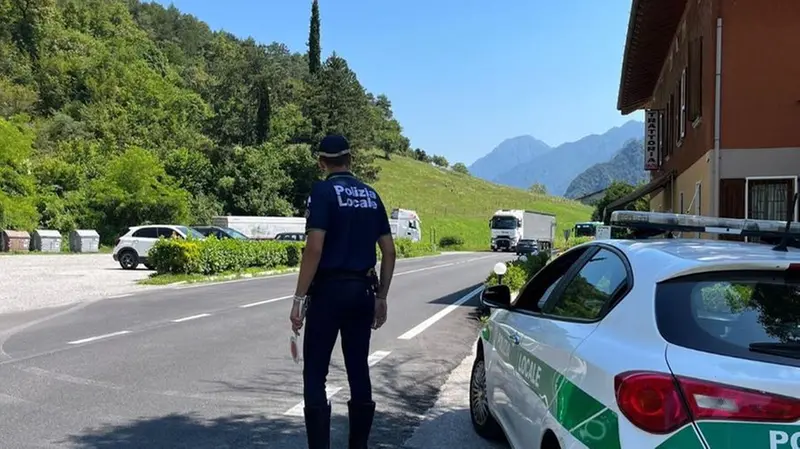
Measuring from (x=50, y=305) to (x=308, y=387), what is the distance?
38.6 feet

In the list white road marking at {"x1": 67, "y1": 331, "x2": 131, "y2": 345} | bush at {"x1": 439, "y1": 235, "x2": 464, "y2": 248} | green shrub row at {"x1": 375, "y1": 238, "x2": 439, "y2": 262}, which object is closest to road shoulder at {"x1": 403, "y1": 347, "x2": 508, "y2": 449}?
white road marking at {"x1": 67, "y1": 331, "x2": 131, "y2": 345}

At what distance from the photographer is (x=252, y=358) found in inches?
313

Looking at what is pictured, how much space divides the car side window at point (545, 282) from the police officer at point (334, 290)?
3.25 feet

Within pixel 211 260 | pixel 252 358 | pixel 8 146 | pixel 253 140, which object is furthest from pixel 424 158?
pixel 252 358

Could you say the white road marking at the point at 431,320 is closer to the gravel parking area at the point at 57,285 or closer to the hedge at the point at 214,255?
the gravel parking area at the point at 57,285

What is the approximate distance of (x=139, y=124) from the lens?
69.5 meters

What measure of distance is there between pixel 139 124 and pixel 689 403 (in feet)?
243

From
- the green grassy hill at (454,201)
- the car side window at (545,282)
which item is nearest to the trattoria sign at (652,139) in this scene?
the car side window at (545,282)

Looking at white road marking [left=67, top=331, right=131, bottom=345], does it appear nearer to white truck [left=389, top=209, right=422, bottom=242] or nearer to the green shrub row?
the green shrub row

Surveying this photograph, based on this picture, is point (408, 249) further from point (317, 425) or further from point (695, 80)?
point (317, 425)

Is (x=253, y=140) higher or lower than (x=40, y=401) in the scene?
higher

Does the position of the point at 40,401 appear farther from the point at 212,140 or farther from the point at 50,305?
the point at 212,140

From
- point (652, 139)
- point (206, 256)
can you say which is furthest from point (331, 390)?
point (652, 139)

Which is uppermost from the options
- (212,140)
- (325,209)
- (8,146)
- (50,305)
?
(212,140)
